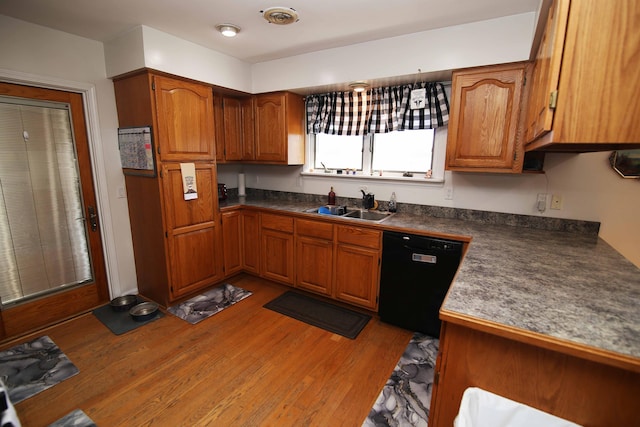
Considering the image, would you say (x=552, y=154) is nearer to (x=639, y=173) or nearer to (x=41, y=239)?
(x=639, y=173)

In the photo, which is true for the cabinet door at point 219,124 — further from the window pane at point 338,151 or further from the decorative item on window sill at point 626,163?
the decorative item on window sill at point 626,163

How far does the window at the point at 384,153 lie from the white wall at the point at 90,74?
2.05 metres

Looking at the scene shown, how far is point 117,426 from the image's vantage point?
5.49 ft

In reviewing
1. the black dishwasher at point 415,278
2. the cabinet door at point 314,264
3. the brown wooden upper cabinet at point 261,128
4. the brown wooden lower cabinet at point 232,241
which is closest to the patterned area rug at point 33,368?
the brown wooden lower cabinet at point 232,241

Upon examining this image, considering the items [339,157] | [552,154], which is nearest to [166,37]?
[339,157]

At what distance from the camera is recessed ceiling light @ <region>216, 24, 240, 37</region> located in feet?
7.72

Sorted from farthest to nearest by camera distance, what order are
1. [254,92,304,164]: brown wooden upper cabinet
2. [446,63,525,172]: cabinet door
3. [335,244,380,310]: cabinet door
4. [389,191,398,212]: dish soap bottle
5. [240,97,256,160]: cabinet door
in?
[240,97,256,160]: cabinet door, [254,92,304,164]: brown wooden upper cabinet, [389,191,398,212]: dish soap bottle, [335,244,380,310]: cabinet door, [446,63,525,172]: cabinet door

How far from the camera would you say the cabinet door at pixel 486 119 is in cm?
219

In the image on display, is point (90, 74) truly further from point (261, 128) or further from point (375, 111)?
point (375, 111)

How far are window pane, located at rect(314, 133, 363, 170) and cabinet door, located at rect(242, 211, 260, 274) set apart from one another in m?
1.02

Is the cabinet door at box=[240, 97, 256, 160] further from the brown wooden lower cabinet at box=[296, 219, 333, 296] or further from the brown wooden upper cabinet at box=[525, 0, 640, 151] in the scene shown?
the brown wooden upper cabinet at box=[525, 0, 640, 151]

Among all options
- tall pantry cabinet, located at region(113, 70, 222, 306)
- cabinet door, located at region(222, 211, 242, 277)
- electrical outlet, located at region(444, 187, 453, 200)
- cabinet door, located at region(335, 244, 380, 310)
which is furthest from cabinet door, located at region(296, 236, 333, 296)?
electrical outlet, located at region(444, 187, 453, 200)

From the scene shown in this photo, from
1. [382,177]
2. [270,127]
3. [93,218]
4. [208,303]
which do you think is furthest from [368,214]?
[93,218]

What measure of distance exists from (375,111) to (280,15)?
1274mm
